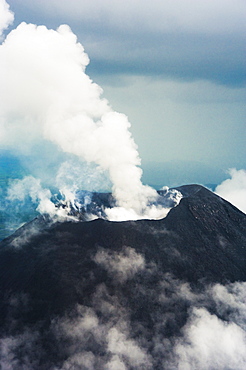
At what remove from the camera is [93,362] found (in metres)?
29.8

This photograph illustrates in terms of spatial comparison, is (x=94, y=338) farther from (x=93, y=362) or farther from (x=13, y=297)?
(x=13, y=297)

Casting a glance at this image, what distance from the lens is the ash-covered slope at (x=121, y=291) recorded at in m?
31.3

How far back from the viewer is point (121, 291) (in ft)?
129

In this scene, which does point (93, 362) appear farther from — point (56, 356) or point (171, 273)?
point (171, 273)

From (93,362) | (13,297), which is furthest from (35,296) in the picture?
(93,362)

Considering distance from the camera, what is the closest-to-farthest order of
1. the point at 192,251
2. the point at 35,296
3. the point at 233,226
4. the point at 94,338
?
1. the point at 94,338
2. the point at 35,296
3. the point at 192,251
4. the point at 233,226

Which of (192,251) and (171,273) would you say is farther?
(192,251)

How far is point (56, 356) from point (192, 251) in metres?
29.1

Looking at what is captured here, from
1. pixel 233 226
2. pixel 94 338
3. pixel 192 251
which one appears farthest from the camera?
pixel 233 226

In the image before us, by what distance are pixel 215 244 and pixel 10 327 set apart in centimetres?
3851

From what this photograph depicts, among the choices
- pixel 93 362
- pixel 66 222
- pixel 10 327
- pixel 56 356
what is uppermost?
pixel 66 222

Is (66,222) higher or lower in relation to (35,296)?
higher

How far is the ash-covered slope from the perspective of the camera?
31.3m

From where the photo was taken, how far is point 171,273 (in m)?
44.1
